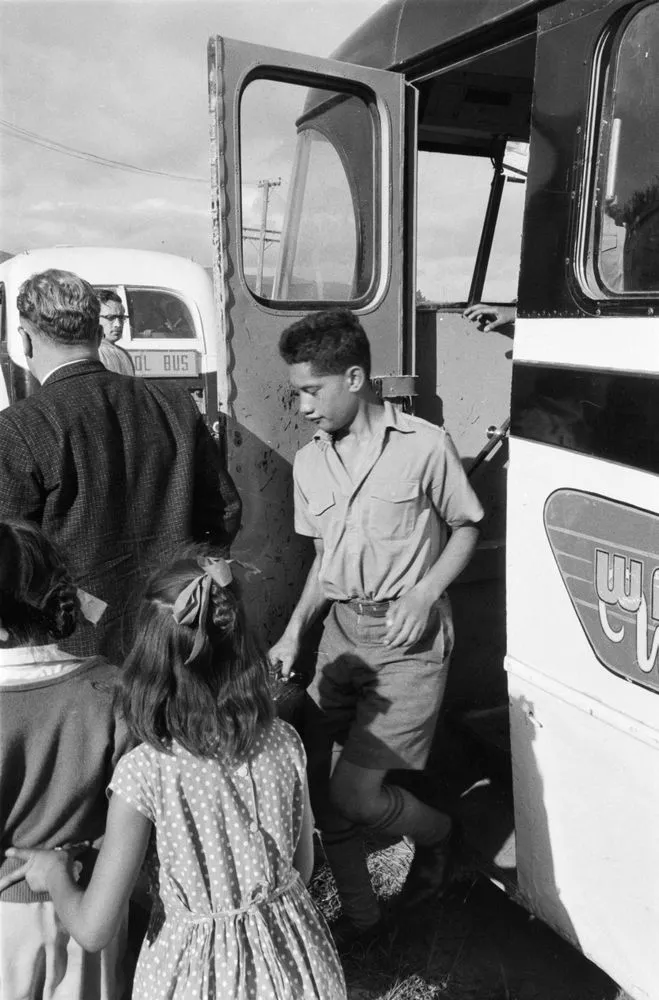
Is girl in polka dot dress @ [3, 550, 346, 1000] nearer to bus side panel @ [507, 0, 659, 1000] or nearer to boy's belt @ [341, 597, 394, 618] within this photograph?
bus side panel @ [507, 0, 659, 1000]

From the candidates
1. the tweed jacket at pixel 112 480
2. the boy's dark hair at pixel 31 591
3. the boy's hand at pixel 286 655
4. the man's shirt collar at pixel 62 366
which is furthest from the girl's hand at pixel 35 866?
the man's shirt collar at pixel 62 366

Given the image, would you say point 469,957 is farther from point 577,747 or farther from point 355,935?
point 577,747

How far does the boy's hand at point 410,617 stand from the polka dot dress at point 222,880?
32.4 inches

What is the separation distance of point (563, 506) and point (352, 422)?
2.54 feet

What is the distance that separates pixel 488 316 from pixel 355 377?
79 centimetres

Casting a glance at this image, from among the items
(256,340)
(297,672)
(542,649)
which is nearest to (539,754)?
(542,649)

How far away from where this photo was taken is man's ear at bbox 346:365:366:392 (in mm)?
2590

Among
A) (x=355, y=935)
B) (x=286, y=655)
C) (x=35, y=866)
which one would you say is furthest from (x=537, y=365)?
(x=355, y=935)

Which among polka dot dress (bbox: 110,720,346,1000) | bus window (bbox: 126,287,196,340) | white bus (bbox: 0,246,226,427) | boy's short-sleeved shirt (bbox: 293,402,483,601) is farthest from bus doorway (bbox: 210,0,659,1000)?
bus window (bbox: 126,287,196,340)

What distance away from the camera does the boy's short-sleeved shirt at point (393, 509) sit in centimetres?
256

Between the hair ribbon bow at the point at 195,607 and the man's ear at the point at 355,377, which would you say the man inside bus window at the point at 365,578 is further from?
the hair ribbon bow at the point at 195,607

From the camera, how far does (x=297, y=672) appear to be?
115 inches

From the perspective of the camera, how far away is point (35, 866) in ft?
5.83

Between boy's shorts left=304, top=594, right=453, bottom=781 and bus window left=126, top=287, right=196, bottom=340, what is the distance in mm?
9794
